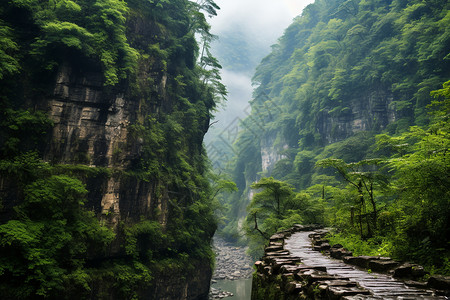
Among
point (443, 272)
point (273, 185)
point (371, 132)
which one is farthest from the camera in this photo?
point (371, 132)

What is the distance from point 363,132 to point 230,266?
70.4ft

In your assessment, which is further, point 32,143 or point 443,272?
point 32,143

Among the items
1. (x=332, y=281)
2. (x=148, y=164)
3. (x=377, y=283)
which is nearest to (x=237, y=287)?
(x=148, y=164)

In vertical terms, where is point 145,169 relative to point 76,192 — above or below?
above

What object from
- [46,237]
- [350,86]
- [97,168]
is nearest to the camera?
[46,237]

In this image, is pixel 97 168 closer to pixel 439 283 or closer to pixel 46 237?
pixel 46 237

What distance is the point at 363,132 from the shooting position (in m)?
29.8

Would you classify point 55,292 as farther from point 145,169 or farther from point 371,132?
point 371,132

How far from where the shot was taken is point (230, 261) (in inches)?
1412

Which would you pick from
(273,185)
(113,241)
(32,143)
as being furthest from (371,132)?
(32,143)

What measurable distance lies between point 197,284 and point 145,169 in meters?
8.71

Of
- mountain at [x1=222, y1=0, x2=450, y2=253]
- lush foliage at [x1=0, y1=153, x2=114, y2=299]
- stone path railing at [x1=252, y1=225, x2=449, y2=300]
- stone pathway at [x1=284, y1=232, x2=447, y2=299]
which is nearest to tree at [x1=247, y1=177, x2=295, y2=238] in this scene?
mountain at [x1=222, y1=0, x2=450, y2=253]

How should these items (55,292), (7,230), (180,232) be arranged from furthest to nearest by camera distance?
1. (180,232)
2. (55,292)
3. (7,230)

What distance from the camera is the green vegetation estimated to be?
541cm
